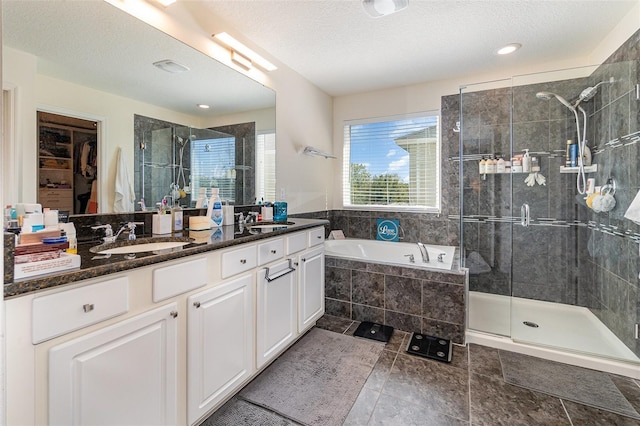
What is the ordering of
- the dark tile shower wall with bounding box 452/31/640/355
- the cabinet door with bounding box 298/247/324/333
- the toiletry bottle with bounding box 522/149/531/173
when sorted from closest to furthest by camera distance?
the dark tile shower wall with bounding box 452/31/640/355, the cabinet door with bounding box 298/247/324/333, the toiletry bottle with bounding box 522/149/531/173

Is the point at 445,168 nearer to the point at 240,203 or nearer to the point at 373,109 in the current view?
the point at 373,109

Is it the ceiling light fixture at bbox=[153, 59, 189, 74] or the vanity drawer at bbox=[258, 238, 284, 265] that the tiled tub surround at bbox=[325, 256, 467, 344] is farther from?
the ceiling light fixture at bbox=[153, 59, 189, 74]

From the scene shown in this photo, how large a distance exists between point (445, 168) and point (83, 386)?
134 inches

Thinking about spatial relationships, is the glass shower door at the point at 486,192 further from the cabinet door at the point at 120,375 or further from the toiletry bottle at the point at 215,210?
the cabinet door at the point at 120,375

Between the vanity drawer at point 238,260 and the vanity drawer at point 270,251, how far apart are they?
0.17ft

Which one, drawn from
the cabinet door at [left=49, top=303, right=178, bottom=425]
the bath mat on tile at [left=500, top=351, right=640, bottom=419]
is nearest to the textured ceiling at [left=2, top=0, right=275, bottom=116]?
the cabinet door at [left=49, top=303, right=178, bottom=425]

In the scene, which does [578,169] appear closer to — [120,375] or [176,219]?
[176,219]

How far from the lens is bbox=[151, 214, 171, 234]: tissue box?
1.81m

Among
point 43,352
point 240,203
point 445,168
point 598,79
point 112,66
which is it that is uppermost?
point 598,79

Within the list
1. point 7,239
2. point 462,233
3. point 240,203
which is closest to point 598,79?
point 462,233

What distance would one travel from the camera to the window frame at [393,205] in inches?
136

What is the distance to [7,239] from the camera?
87cm

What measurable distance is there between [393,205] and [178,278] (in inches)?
112

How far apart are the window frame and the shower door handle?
0.77 meters
